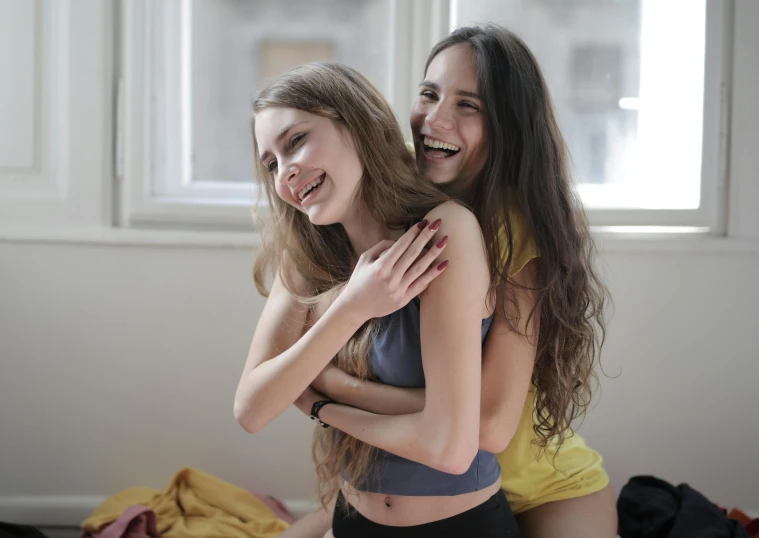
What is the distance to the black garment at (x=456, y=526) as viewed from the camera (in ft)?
4.05

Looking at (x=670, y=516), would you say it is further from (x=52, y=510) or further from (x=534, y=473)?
(x=52, y=510)

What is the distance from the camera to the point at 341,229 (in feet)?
4.75

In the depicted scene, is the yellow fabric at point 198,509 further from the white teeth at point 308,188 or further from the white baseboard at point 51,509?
the white teeth at point 308,188

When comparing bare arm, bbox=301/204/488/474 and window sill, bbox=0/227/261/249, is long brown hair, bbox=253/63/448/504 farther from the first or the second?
window sill, bbox=0/227/261/249

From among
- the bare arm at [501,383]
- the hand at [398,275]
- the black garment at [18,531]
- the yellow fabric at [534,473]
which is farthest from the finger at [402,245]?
the black garment at [18,531]

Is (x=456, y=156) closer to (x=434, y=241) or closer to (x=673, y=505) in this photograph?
(x=434, y=241)

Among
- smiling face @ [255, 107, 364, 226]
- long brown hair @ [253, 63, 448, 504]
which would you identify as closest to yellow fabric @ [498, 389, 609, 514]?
long brown hair @ [253, 63, 448, 504]

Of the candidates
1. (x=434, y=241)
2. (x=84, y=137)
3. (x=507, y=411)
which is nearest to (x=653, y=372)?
(x=507, y=411)

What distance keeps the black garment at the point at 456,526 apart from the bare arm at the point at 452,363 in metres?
0.12

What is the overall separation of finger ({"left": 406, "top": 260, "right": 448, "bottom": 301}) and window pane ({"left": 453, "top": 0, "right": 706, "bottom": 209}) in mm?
1373

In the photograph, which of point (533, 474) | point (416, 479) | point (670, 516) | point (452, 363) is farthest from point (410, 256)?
point (670, 516)

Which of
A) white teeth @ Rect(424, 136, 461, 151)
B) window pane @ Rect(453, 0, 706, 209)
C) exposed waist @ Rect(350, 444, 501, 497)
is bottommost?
exposed waist @ Rect(350, 444, 501, 497)

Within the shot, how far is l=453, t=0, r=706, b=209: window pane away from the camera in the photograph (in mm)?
2416

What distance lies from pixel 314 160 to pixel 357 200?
0.12 metres
